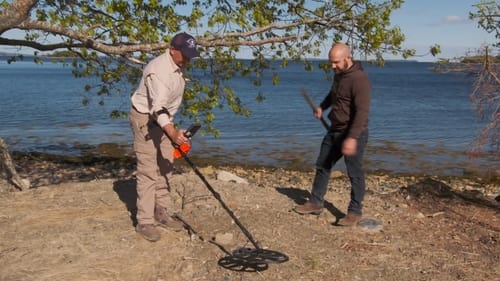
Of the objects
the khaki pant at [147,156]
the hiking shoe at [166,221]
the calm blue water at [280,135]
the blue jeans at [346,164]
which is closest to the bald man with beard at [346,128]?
the blue jeans at [346,164]

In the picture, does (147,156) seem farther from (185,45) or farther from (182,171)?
(182,171)

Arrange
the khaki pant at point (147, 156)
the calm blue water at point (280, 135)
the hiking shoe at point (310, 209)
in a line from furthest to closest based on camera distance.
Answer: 1. the calm blue water at point (280, 135)
2. the hiking shoe at point (310, 209)
3. the khaki pant at point (147, 156)

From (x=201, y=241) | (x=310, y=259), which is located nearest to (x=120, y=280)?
(x=201, y=241)

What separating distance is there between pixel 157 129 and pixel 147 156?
0.32 m

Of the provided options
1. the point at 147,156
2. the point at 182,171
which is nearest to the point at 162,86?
the point at 147,156

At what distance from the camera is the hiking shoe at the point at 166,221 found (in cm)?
703

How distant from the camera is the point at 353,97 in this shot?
6.90m

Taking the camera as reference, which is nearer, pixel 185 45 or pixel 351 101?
pixel 185 45

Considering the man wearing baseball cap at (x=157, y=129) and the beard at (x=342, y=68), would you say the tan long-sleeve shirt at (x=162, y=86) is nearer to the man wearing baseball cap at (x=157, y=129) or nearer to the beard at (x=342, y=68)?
the man wearing baseball cap at (x=157, y=129)

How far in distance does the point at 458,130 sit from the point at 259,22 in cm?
2300

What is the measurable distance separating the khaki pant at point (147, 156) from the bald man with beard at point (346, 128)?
6.60 ft

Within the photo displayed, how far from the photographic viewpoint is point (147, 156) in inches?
257

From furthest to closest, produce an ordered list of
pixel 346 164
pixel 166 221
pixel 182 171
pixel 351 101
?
1. pixel 182 171
2. pixel 346 164
3. pixel 166 221
4. pixel 351 101

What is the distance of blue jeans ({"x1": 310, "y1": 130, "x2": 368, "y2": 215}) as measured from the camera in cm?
715
